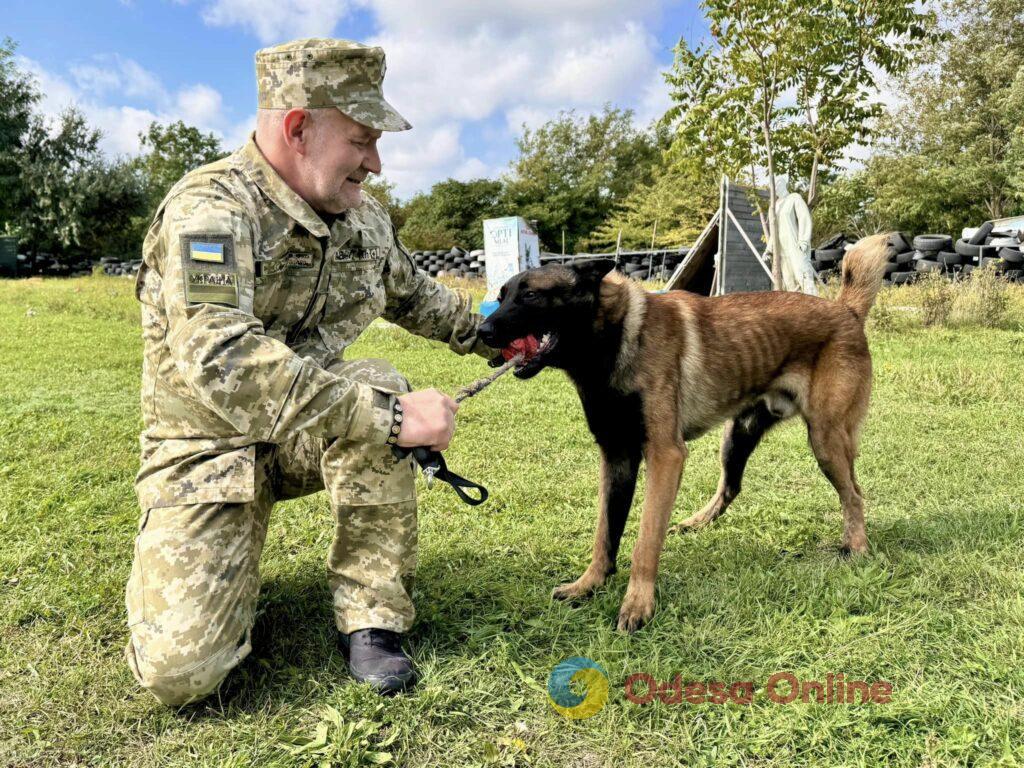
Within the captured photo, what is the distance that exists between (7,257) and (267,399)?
3852 cm

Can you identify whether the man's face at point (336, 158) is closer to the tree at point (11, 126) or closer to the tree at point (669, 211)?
the tree at point (669, 211)

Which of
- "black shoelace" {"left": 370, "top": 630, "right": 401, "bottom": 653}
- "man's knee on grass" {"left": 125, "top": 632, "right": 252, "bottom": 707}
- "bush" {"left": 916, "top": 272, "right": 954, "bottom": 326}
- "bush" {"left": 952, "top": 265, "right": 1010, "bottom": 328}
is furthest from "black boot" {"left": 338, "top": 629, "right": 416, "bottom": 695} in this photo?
"bush" {"left": 952, "top": 265, "right": 1010, "bottom": 328}

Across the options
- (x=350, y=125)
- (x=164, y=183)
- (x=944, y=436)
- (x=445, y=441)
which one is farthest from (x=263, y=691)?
(x=164, y=183)

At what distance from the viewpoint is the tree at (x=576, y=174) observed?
138ft

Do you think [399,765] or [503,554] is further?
[503,554]

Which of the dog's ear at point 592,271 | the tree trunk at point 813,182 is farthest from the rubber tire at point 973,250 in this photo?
the dog's ear at point 592,271

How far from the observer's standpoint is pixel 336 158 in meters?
2.19

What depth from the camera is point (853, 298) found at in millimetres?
3436

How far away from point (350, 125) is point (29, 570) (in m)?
2.35

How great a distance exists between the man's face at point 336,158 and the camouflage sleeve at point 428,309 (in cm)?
54

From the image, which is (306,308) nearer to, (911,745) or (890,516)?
(911,745)

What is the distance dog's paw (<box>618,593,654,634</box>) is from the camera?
252 cm

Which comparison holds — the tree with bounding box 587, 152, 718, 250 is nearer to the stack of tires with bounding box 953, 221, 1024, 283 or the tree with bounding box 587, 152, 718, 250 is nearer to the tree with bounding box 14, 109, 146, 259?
the stack of tires with bounding box 953, 221, 1024, 283

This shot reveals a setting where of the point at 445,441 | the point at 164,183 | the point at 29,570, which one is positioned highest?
the point at 164,183
